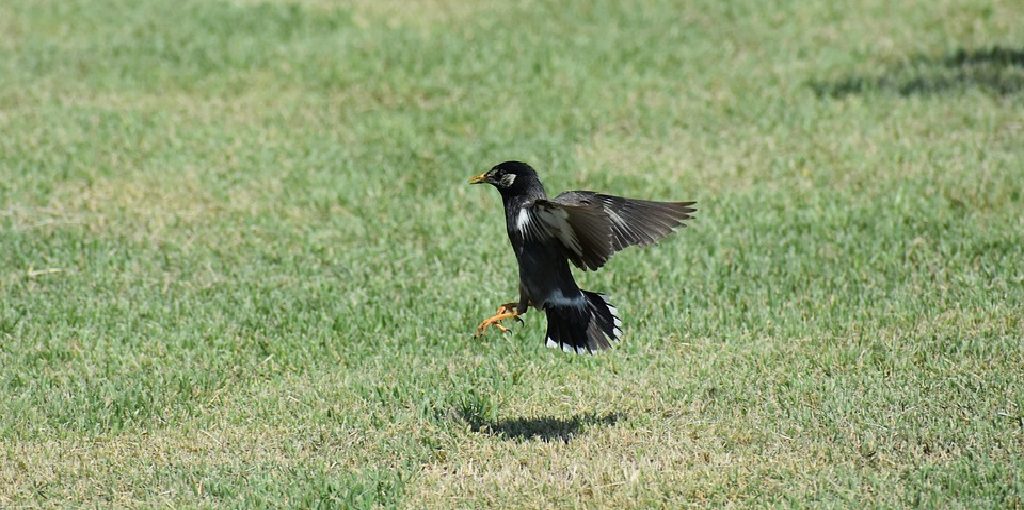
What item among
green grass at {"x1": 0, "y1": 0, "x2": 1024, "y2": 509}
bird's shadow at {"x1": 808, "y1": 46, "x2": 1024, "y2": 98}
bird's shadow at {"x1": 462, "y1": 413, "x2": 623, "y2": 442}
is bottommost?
bird's shadow at {"x1": 462, "y1": 413, "x2": 623, "y2": 442}

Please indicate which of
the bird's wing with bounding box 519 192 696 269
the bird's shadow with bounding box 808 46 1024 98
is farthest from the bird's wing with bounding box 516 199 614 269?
the bird's shadow with bounding box 808 46 1024 98

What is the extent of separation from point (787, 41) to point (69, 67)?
9.00m

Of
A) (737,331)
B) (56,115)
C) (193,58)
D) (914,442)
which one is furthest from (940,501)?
(193,58)

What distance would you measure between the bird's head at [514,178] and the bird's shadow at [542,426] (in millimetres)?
1309

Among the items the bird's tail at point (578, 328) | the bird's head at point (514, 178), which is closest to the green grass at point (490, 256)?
the bird's tail at point (578, 328)

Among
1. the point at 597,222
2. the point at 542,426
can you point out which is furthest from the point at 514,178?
the point at 542,426

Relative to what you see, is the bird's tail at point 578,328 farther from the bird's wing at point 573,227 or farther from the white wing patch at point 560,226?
the white wing patch at point 560,226

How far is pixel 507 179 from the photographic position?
6.66m

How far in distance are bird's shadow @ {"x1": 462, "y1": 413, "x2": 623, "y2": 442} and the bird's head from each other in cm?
131

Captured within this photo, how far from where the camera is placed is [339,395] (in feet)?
24.0

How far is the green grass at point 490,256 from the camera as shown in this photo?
639 cm

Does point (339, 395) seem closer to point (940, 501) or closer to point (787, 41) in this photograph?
point (940, 501)

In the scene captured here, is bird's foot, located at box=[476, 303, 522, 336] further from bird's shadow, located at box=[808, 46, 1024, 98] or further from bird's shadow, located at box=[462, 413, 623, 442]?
bird's shadow, located at box=[808, 46, 1024, 98]

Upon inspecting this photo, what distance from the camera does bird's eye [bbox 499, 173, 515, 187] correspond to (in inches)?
262
